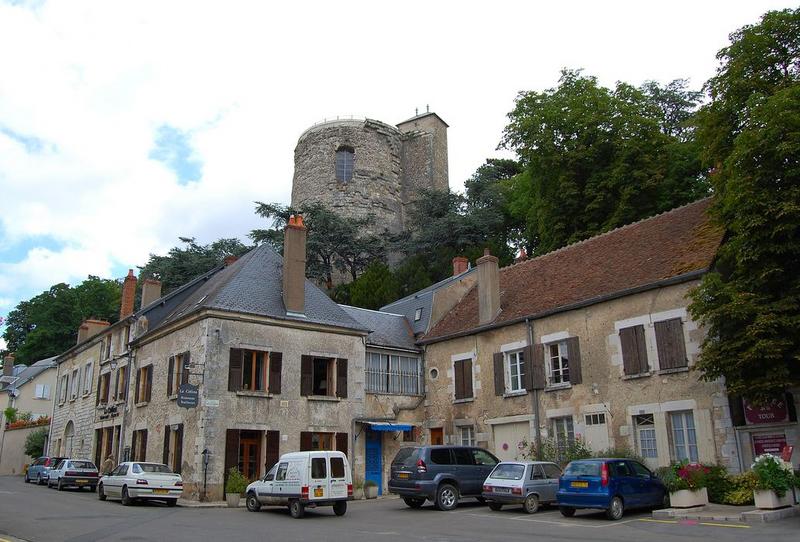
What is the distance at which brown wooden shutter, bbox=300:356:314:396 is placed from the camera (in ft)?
74.4

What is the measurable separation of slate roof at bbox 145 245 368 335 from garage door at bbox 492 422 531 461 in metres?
6.03

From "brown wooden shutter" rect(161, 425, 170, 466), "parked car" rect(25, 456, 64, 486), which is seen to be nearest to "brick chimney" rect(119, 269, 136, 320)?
"parked car" rect(25, 456, 64, 486)

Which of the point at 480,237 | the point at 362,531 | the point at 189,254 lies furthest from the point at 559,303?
the point at 189,254

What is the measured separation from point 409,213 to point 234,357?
125 ft

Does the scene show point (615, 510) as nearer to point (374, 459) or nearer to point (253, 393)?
point (374, 459)

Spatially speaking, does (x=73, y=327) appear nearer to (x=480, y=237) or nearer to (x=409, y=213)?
(x=409, y=213)

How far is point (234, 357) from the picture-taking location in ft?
70.1

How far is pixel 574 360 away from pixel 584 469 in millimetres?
6132

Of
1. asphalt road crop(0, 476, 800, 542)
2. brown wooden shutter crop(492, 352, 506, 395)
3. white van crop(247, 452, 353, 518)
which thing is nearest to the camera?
asphalt road crop(0, 476, 800, 542)

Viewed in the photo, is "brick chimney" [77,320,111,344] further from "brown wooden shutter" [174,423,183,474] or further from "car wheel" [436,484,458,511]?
"car wheel" [436,484,458,511]

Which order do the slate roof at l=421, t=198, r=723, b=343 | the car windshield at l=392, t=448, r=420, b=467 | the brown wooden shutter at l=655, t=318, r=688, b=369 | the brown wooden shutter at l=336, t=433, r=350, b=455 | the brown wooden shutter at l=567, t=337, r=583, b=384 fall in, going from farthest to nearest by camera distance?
the brown wooden shutter at l=336, t=433, r=350, b=455
the brown wooden shutter at l=567, t=337, r=583, b=384
the slate roof at l=421, t=198, r=723, b=343
the brown wooden shutter at l=655, t=318, r=688, b=369
the car windshield at l=392, t=448, r=420, b=467

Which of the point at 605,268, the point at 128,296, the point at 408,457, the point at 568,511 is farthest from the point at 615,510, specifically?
the point at 128,296

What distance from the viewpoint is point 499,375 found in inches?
889

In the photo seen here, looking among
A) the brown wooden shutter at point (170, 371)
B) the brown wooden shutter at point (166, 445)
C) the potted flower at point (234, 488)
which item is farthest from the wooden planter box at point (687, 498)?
the brown wooden shutter at point (170, 371)
